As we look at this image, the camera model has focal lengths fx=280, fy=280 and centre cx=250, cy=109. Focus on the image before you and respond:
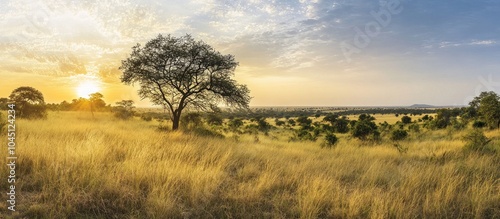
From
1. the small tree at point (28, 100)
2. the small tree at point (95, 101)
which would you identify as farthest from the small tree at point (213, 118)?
the small tree at point (95, 101)

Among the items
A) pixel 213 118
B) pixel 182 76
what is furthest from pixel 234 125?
pixel 182 76

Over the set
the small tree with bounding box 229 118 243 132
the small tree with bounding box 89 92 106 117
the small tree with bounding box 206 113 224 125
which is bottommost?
the small tree with bounding box 229 118 243 132

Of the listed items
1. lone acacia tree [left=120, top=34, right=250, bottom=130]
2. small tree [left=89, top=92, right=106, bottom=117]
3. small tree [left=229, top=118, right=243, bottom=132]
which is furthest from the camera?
small tree [left=89, top=92, right=106, bottom=117]

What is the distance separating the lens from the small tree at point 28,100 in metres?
24.0

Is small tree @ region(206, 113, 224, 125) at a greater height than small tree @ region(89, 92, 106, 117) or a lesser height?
lesser

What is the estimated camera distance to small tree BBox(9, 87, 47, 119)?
78.9ft

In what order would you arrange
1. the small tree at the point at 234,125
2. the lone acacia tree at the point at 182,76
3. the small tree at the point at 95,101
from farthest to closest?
the small tree at the point at 95,101 → the small tree at the point at 234,125 → the lone acacia tree at the point at 182,76

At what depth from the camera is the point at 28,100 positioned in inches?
978

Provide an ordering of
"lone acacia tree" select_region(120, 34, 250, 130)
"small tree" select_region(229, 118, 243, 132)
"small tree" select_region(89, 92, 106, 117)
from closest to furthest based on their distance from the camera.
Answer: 1. "lone acacia tree" select_region(120, 34, 250, 130)
2. "small tree" select_region(229, 118, 243, 132)
3. "small tree" select_region(89, 92, 106, 117)

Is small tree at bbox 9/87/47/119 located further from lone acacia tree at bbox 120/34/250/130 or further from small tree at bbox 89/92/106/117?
small tree at bbox 89/92/106/117

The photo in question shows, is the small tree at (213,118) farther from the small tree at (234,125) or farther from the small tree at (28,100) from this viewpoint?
the small tree at (28,100)

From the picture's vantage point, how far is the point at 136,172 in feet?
19.0

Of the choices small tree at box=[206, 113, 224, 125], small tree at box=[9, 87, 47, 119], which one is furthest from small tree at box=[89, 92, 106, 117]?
small tree at box=[206, 113, 224, 125]

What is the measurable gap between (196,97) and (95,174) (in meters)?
16.6
